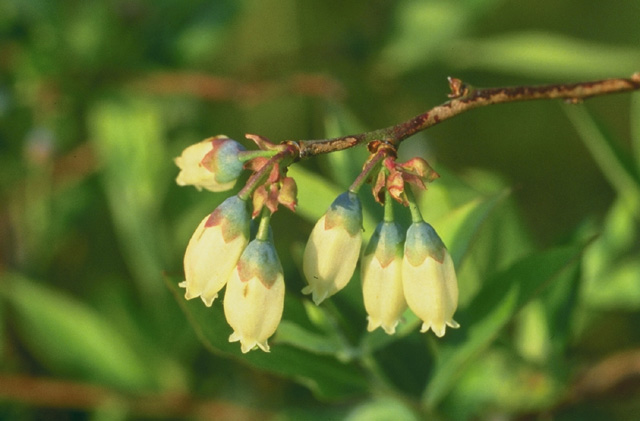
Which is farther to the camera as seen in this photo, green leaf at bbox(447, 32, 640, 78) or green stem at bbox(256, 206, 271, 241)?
green leaf at bbox(447, 32, 640, 78)

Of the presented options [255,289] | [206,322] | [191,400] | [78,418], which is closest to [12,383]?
[78,418]

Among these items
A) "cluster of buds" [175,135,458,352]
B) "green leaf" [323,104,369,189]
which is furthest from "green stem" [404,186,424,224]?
"green leaf" [323,104,369,189]

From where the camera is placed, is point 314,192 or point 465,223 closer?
point 465,223

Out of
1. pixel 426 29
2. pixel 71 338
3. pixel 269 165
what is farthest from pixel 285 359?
pixel 426 29

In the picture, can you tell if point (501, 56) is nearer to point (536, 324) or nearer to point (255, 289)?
point (536, 324)

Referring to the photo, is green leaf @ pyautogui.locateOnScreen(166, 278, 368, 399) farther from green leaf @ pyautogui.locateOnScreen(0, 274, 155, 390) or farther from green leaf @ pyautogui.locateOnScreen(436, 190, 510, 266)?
green leaf @ pyautogui.locateOnScreen(0, 274, 155, 390)

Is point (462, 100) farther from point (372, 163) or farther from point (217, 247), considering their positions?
point (217, 247)
